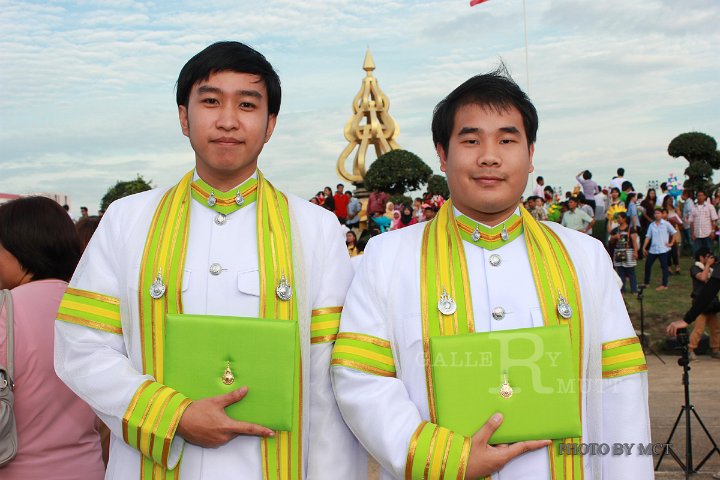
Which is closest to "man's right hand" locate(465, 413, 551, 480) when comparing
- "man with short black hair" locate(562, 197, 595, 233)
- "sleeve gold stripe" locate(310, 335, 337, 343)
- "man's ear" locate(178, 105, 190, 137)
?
"sleeve gold stripe" locate(310, 335, 337, 343)

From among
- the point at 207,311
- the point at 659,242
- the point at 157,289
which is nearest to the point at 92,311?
the point at 157,289

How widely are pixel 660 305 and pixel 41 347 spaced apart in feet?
43.7

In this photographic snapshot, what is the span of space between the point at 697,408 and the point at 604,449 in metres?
6.65

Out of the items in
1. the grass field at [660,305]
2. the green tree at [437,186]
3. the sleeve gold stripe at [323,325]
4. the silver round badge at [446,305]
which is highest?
the green tree at [437,186]

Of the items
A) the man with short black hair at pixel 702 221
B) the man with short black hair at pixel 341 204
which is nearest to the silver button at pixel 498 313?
the man with short black hair at pixel 702 221

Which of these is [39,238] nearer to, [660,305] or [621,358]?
[621,358]

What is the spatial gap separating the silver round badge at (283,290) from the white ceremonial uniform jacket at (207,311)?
0.20 feet

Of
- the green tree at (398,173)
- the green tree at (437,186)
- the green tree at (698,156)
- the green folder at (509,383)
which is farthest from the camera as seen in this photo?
the green tree at (398,173)

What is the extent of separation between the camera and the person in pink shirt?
3316mm

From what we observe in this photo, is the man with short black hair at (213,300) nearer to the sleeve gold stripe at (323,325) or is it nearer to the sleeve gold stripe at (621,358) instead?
the sleeve gold stripe at (323,325)

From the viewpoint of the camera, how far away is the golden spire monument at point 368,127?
Result: 102 feet

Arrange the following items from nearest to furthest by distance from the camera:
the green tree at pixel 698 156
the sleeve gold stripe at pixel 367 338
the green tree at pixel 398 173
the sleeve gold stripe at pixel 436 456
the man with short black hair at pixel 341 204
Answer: the sleeve gold stripe at pixel 436 456
the sleeve gold stripe at pixel 367 338
the man with short black hair at pixel 341 204
the green tree at pixel 698 156
the green tree at pixel 398 173

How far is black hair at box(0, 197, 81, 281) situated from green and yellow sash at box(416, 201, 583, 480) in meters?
1.66

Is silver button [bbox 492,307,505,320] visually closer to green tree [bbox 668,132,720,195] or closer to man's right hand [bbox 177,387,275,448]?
man's right hand [bbox 177,387,275,448]
